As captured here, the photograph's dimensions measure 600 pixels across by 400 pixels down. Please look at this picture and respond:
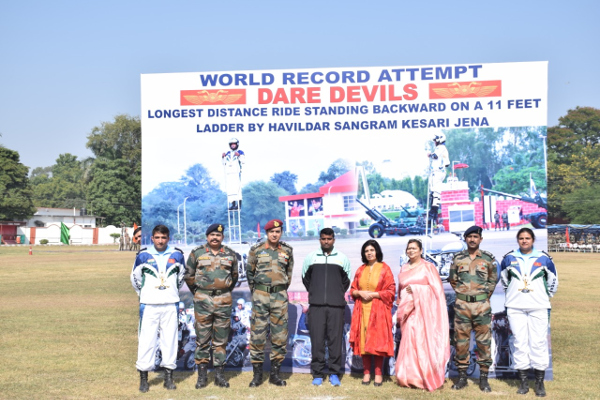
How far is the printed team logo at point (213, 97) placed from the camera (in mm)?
7613

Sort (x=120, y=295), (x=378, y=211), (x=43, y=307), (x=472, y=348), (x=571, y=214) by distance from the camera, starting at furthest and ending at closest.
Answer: (x=571, y=214) < (x=120, y=295) < (x=43, y=307) < (x=378, y=211) < (x=472, y=348)

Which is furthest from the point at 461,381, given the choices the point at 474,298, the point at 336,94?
the point at 336,94

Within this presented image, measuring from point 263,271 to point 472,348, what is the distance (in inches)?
96.1

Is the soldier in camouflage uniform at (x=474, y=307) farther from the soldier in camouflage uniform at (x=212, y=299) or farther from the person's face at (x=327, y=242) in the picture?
the soldier in camouflage uniform at (x=212, y=299)

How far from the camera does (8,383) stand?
710 cm

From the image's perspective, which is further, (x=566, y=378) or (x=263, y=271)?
(x=566, y=378)

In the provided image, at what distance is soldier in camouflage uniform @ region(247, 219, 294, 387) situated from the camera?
267 inches

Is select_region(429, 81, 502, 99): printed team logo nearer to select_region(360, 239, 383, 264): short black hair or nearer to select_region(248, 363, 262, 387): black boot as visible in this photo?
select_region(360, 239, 383, 264): short black hair

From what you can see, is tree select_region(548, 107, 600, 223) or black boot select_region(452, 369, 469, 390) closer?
black boot select_region(452, 369, 469, 390)

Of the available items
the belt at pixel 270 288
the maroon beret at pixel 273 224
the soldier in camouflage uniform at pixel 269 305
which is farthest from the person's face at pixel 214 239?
the belt at pixel 270 288

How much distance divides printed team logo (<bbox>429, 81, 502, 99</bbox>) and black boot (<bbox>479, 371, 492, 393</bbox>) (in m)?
3.01

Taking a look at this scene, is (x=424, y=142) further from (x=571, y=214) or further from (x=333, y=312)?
(x=571, y=214)

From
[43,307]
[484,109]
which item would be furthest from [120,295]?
[484,109]

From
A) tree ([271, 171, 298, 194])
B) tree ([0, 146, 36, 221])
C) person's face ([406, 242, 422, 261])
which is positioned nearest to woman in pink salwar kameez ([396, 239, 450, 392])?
person's face ([406, 242, 422, 261])
